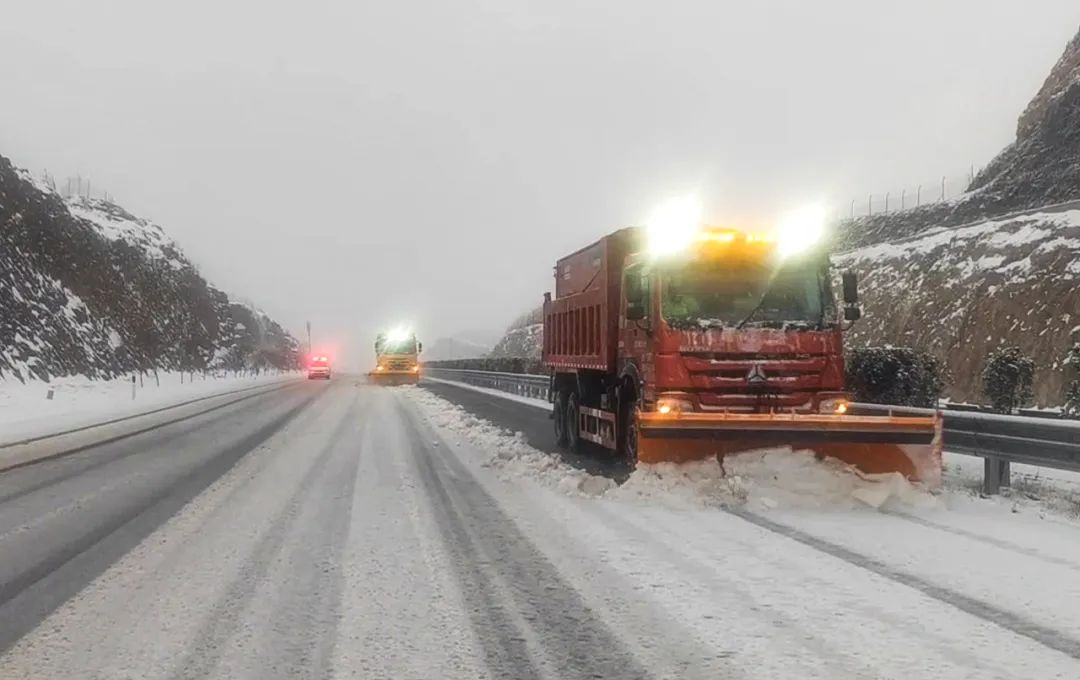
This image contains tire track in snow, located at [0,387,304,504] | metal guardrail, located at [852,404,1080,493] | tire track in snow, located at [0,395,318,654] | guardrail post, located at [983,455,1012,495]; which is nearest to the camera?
tire track in snow, located at [0,395,318,654]

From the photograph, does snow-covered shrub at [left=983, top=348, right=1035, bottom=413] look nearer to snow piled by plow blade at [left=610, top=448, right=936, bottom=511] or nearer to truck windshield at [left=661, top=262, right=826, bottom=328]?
truck windshield at [left=661, top=262, right=826, bottom=328]

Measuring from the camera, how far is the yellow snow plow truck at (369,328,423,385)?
156 ft

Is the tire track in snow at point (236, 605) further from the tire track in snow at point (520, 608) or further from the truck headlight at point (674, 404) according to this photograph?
the truck headlight at point (674, 404)

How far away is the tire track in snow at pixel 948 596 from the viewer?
4273mm

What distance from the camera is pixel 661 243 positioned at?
9633 mm

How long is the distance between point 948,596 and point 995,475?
15.0 feet

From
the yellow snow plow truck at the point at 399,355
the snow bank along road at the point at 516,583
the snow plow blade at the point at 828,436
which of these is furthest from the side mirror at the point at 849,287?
the yellow snow plow truck at the point at 399,355

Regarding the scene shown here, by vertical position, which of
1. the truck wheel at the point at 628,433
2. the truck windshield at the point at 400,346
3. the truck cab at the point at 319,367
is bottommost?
the truck wheel at the point at 628,433

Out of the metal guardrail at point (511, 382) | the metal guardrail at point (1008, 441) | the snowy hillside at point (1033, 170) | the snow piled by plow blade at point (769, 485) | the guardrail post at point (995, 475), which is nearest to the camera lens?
the metal guardrail at point (1008, 441)

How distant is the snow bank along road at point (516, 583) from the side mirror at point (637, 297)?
72.6 inches

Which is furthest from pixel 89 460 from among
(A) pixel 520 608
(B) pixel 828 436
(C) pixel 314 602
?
(B) pixel 828 436

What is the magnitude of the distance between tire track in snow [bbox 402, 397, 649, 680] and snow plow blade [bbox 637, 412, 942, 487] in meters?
1.93

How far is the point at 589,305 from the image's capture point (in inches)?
489

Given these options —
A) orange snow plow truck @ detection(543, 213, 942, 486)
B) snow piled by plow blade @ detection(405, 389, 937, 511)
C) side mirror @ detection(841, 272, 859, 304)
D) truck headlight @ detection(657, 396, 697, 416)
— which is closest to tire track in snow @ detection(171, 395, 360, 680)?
snow piled by plow blade @ detection(405, 389, 937, 511)
